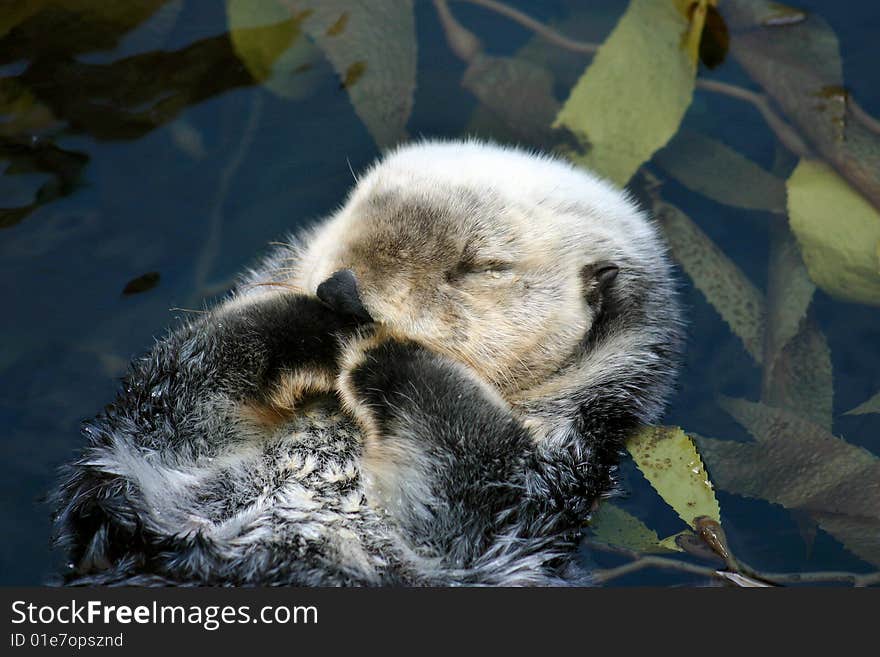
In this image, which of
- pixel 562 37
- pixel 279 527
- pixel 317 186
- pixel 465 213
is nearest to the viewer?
pixel 279 527

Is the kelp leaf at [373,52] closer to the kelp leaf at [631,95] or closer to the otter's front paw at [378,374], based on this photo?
the kelp leaf at [631,95]

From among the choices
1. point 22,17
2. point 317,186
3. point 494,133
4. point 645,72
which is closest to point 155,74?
point 22,17

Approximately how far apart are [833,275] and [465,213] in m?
1.91

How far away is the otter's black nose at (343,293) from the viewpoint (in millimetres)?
2840

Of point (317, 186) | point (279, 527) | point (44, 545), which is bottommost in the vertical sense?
point (44, 545)

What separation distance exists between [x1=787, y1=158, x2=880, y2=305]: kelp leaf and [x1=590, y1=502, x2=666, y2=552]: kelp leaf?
146 cm

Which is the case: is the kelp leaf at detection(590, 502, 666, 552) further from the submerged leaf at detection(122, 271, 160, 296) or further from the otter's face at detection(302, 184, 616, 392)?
the submerged leaf at detection(122, 271, 160, 296)

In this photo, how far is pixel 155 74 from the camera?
4336 mm

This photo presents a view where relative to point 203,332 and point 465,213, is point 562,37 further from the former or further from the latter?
point 203,332

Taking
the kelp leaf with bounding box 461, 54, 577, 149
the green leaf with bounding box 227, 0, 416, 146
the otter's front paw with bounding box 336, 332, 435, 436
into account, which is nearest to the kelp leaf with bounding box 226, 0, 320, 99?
the green leaf with bounding box 227, 0, 416, 146

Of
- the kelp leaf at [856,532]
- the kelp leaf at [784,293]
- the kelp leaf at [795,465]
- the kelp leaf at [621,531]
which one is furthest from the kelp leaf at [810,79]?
the kelp leaf at [621,531]

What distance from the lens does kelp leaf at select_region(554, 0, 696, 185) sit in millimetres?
4254

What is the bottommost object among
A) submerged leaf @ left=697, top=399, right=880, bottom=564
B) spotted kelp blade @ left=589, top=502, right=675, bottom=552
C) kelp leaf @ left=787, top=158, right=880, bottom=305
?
spotted kelp blade @ left=589, top=502, right=675, bottom=552

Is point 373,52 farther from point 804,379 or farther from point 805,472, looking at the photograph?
point 805,472
